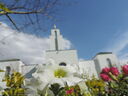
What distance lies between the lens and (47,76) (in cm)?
57

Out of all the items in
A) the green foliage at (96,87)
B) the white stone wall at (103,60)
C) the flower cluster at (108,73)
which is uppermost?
the white stone wall at (103,60)

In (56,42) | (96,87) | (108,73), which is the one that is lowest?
(96,87)

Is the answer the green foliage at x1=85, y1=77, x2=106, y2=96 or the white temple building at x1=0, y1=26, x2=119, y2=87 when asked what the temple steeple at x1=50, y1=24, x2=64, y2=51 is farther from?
the green foliage at x1=85, y1=77, x2=106, y2=96

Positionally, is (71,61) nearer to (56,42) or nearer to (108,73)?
(56,42)

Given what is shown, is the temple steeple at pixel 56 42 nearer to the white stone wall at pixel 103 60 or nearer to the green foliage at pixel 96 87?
the white stone wall at pixel 103 60

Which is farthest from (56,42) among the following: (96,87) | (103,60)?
(96,87)

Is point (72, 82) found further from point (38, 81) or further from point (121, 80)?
point (121, 80)

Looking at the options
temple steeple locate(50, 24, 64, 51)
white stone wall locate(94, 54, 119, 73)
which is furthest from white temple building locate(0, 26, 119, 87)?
temple steeple locate(50, 24, 64, 51)

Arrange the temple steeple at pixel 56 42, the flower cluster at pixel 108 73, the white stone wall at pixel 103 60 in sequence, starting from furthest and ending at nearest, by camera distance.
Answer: the temple steeple at pixel 56 42, the white stone wall at pixel 103 60, the flower cluster at pixel 108 73

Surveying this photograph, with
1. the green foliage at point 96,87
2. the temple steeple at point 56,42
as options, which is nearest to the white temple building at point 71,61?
the temple steeple at point 56,42

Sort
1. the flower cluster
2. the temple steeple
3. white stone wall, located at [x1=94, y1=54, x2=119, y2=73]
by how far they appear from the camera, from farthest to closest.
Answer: the temple steeple, white stone wall, located at [x1=94, y1=54, x2=119, y2=73], the flower cluster

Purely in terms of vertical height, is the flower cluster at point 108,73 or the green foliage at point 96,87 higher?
the flower cluster at point 108,73

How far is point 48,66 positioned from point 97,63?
51.0ft

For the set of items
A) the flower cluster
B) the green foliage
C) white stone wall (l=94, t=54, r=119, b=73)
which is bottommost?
the green foliage
